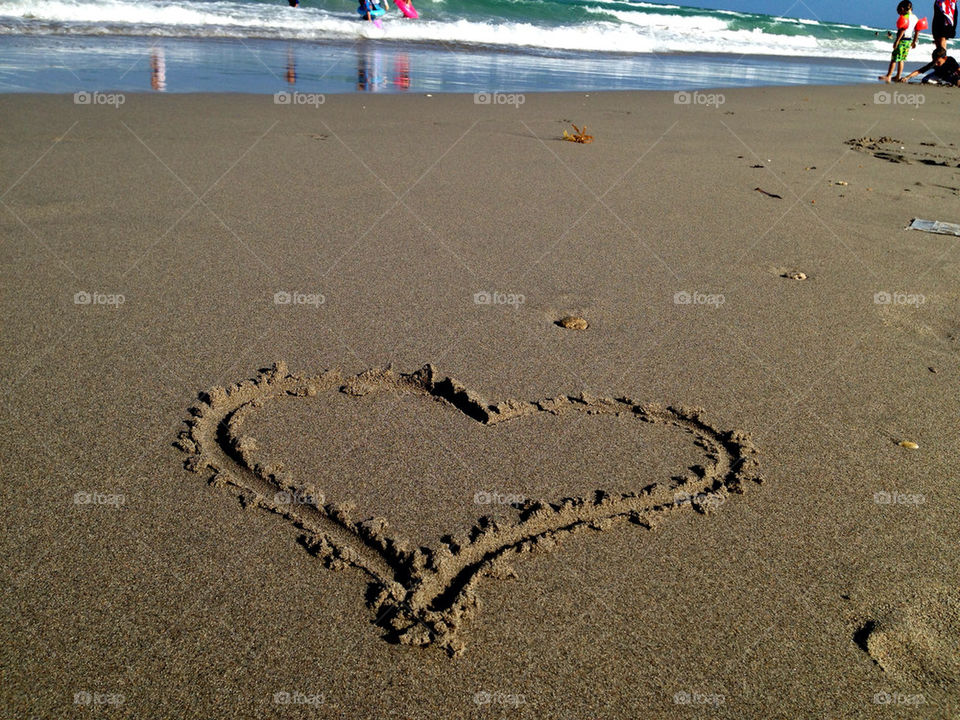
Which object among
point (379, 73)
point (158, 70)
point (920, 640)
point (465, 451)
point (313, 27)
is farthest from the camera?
point (313, 27)

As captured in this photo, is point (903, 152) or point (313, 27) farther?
point (313, 27)

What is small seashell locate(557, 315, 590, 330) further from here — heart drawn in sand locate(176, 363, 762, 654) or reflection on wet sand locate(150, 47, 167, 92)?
reflection on wet sand locate(150, 47, 167, 92)

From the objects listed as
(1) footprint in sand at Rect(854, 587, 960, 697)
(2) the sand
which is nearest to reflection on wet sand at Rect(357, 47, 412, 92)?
(2) the sand

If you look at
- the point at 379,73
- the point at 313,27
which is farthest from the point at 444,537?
the point at 313,27

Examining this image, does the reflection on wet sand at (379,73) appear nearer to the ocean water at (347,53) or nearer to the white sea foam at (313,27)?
the ocean water at (347,53)

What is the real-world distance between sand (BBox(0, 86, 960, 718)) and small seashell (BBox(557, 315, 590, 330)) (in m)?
0.02

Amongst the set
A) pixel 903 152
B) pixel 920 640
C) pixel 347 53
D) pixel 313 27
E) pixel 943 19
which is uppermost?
pixel 943 19

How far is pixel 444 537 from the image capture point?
175cm

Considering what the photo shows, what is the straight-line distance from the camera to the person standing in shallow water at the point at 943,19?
12320 mm

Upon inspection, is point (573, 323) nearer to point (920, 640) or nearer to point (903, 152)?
point (920, 640)

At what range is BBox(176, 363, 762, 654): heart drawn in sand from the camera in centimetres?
158

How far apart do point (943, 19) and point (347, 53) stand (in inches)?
368

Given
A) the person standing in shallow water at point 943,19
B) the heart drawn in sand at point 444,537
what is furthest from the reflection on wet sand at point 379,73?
the person standing in shallow water at point 943,19

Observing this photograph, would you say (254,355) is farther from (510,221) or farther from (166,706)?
(510,221)
